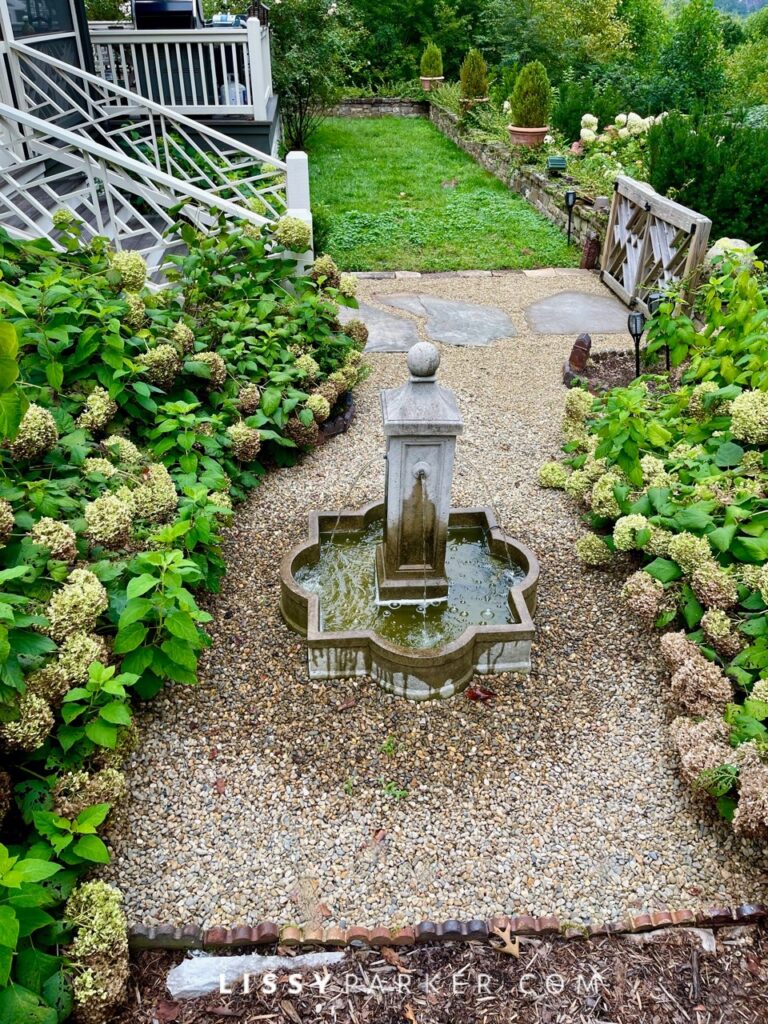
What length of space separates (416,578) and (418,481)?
1.84 ft

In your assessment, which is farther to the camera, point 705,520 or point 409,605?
point 409,605

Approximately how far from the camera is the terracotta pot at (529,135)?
40.8 ft

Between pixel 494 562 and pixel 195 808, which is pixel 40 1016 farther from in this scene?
pixel 494 562

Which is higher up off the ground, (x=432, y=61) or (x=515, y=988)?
(x=432, y=61)

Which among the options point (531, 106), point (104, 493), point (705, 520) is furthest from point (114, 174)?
point (531, 106)

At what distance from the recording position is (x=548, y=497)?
4.92 metres

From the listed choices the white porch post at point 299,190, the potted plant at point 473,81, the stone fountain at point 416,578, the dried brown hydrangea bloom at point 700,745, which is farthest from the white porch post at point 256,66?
the dried brown hydrangea bloom at point 700,745


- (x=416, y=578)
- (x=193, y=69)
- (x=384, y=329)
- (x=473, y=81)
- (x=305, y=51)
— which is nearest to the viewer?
(x=416, y=578)

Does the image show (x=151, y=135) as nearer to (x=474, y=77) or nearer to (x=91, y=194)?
(x=91, y=194)

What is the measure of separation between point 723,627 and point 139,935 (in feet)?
8.44

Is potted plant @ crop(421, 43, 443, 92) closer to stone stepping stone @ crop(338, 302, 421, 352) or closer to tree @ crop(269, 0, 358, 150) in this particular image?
tree @ crop(269, 0, 358, 150)

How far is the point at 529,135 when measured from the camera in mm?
12453

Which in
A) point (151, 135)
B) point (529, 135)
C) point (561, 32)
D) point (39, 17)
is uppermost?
point (39, 17)

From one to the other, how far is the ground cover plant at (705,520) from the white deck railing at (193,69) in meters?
6.51
